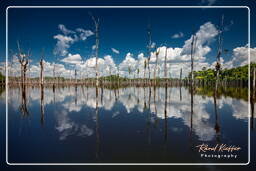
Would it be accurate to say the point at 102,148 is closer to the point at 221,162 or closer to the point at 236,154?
the point at 221,162

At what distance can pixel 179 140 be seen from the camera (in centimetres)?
677

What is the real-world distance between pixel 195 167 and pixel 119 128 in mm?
4327

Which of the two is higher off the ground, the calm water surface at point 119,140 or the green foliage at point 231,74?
the green foliage at point 231,74

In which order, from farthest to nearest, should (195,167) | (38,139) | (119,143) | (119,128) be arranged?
(119,128), (38,139), (119,143), (195,167)

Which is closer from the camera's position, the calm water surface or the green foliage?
the calm water surface

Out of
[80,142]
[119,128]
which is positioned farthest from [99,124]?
[80,142]

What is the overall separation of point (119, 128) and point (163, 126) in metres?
2.32

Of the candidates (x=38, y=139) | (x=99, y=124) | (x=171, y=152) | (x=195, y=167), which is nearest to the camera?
(x=195, y=167)

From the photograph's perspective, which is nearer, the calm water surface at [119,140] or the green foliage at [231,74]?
the calm water surface at [119,140]

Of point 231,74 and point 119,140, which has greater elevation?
point 231,74

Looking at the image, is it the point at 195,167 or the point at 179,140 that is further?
the point at 179,140

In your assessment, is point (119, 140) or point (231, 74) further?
point (231, 74)

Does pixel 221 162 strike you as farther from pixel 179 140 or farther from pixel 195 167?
pixel 179 140

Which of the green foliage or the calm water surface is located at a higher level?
the green foliage
